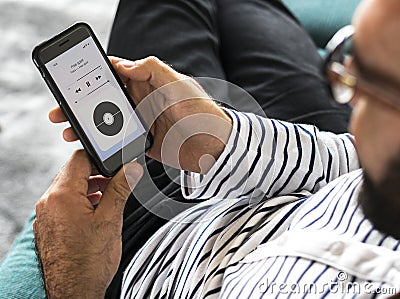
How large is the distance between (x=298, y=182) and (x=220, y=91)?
261mm

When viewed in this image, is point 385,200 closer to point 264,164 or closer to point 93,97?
point 264,164

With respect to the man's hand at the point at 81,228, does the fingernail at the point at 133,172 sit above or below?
above

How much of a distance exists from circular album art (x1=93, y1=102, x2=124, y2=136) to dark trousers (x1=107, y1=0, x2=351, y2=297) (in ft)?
0.50

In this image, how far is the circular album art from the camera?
2.56 feet

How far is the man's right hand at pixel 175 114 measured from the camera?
0.79 meters

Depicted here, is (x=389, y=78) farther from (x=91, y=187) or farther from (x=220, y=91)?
(x=220, y=91)

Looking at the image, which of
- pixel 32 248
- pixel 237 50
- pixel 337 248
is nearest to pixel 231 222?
pixel 337 248

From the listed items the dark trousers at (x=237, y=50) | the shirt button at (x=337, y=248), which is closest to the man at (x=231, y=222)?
the shirt button at (x=337, y=248)

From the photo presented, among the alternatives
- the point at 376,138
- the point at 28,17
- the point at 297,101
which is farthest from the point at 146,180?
the point at 28,17

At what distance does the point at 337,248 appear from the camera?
0.66 metres

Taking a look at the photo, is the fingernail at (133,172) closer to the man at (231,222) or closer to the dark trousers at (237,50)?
the man at (231,222)

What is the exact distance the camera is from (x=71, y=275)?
29.9 inches

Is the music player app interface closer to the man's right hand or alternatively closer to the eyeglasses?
the man's right hand

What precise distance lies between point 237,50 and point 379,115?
585mm
